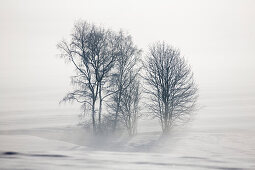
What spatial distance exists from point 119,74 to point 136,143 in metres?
6.33

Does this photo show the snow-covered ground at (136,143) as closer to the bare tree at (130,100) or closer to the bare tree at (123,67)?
the bare tree at (130,100)

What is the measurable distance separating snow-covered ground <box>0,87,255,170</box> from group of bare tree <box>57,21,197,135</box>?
2.28 meters

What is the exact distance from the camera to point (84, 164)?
Result: 738 cm

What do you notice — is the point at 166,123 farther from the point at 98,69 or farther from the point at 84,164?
the point at 84,164

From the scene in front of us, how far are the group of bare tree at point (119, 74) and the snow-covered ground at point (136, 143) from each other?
7.50 ft

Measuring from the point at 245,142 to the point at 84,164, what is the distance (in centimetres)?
1828

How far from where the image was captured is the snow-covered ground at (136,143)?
7642mm

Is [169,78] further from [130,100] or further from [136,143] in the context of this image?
[136,143]

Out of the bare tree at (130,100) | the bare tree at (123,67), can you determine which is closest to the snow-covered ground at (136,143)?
the bare tree at (130,100)

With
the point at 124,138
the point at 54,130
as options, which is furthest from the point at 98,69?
the point at 54,130

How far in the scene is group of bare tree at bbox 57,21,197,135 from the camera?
1001 inches

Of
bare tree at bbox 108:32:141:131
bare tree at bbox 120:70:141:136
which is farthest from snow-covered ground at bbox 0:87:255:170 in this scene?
bare tree at bbox 108:32:141:131

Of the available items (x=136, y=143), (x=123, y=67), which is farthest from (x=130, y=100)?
(x=136, y=143)

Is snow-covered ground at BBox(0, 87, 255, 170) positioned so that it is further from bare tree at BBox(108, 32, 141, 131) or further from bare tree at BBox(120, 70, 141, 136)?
bare tree at BBox(108, 32, 141, 131)
